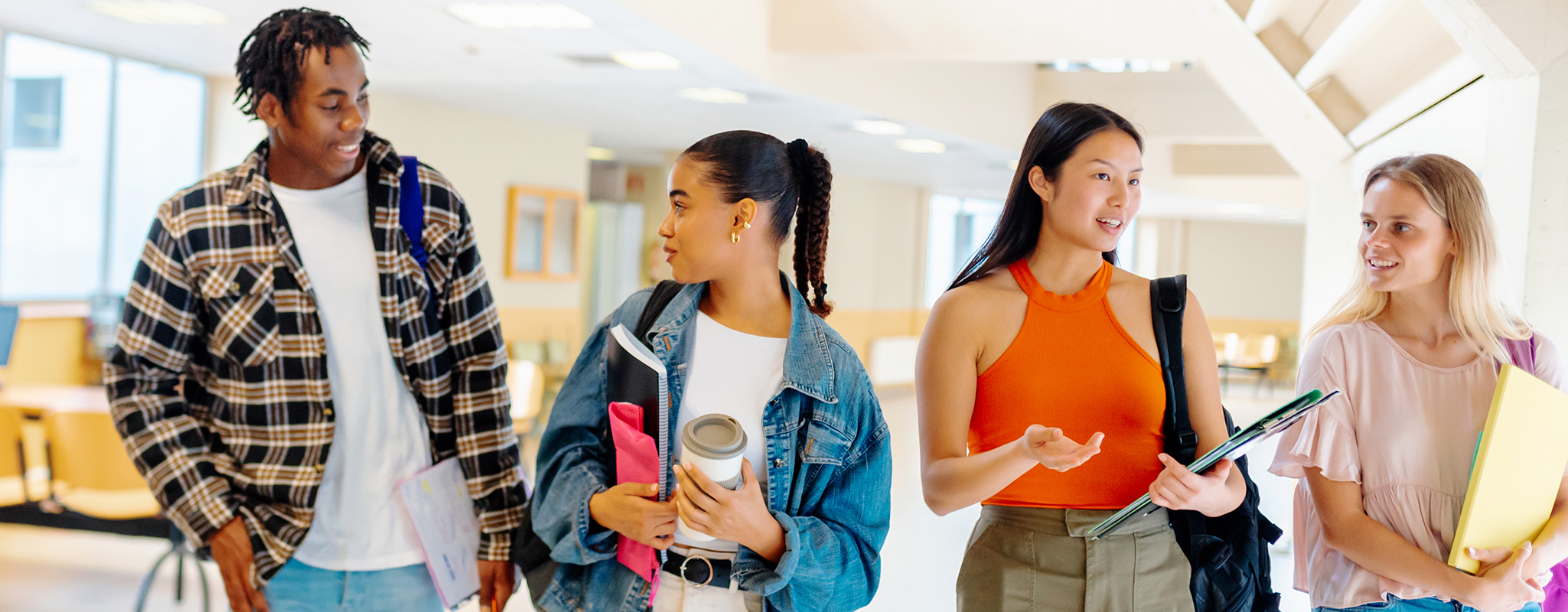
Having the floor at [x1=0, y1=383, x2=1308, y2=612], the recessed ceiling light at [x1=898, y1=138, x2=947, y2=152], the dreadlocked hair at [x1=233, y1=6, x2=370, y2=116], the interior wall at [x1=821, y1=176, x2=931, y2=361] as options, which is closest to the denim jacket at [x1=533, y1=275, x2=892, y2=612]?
the dreadlocked hair at [x1=233, y1=6, x2=370, y2=116]

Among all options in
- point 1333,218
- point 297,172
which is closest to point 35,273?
point 297,172

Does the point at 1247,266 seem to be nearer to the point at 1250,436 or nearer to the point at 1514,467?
Answer: the point at 1514,467

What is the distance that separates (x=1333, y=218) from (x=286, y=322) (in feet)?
18.9

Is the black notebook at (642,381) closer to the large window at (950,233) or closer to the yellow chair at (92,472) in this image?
the yellow chair at (92,472)

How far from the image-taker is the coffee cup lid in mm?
1391

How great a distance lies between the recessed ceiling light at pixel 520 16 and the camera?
15.5ft

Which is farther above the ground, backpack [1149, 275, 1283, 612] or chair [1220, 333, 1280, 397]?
backpack [1149, 275, 1283, 612]

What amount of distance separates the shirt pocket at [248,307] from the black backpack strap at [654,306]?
23.4 inches

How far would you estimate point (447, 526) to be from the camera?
182cm

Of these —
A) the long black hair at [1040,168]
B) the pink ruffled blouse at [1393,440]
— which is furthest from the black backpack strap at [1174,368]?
the pink ruffled blouse at [1393,440]

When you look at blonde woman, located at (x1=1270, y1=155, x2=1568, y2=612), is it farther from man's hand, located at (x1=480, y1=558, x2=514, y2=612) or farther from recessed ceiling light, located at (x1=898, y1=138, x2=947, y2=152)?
recessed ceiling light, located at (x1=898, y1=138, x2=947, y2=152)

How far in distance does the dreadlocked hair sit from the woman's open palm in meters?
1.27

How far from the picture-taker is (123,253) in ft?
22.4

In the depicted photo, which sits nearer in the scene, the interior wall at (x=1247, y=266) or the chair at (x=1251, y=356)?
the chair at (x=1251, y=356)
